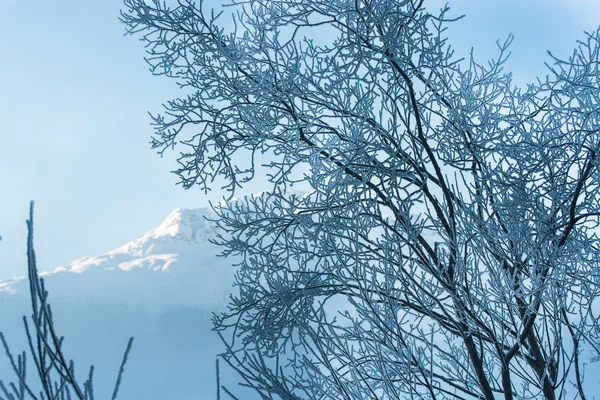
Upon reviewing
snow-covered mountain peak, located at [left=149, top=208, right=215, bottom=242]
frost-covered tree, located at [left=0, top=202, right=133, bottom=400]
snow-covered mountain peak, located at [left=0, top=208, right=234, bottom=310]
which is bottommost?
frost-covered tree, located at [left=0, top=202, right=133, bottom=400]

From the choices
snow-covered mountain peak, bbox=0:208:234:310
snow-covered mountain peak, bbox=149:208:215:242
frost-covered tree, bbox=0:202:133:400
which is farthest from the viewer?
snow-covered mountain peak, bbox=149:208:215:242

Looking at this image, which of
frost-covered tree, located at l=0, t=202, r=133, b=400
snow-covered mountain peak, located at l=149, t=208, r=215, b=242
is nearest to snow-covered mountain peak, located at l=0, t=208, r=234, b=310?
snow-covered mountain peak, located at l=149, t=208, r=215, b=242

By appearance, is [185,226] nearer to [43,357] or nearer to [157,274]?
[157,274]

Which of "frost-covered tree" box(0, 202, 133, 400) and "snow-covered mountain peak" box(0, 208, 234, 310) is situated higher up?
"snow-covered mountain peak" box(0, 208, 234, 310)

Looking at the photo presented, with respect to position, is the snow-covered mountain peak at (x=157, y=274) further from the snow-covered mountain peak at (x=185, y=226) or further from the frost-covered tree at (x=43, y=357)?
the frost-covered tree at (x=43, y=357)

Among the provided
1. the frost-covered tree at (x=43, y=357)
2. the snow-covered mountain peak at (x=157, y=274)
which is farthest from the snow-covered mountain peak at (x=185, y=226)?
the frost-covered tree at (x=43, y=357)

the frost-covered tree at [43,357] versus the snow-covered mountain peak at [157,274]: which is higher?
the snow-covered mountain peak at [157,274]

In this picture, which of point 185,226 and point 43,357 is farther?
point 185,226

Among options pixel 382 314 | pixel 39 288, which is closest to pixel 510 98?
pixel 382 314

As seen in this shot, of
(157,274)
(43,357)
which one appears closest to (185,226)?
(157,274)

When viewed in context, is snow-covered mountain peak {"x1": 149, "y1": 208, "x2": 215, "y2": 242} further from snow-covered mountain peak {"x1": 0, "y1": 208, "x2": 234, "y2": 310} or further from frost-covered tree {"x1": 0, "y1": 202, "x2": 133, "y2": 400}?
frost-covered tree {"x1": 0, "y1": 202, "x2": 133, "y2": 400}

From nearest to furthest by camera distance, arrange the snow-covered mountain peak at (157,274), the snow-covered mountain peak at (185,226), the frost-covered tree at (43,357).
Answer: the frost-covered tree at (43,357) → the snow-covered mountain peak at (157,274) → the snow-covered mountain peak at (185,226)

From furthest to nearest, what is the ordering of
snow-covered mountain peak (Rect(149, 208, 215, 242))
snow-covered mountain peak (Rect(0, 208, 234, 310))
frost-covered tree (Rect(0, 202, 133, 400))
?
snow-covered mountain peak (Rect(149, 208, 215, 242)) < snow-covered mountain peak (Rect(0, 208, 234, 310)) < frost-covered tree (Rect(0, 202, 133, 400))

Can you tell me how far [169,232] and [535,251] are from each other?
478ft
